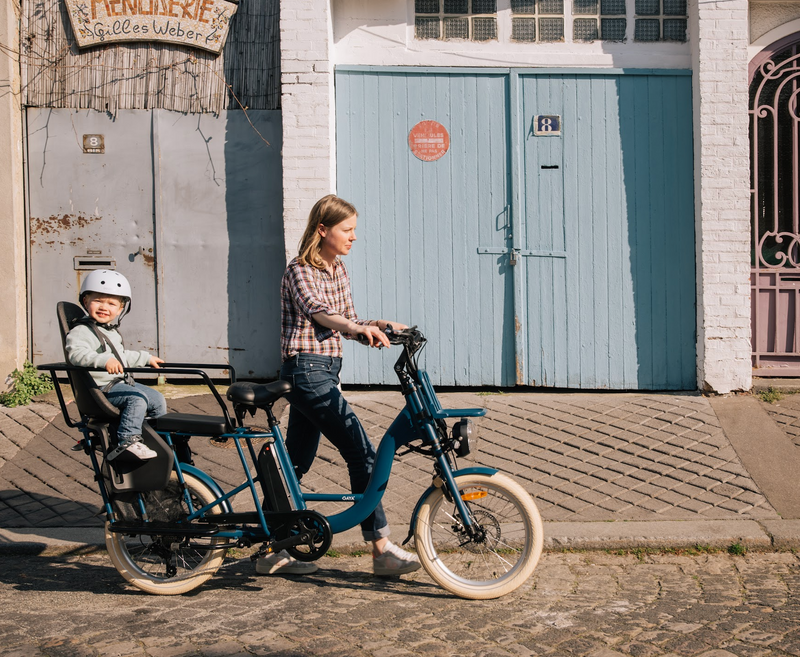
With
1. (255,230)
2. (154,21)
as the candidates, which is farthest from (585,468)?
(154,21)

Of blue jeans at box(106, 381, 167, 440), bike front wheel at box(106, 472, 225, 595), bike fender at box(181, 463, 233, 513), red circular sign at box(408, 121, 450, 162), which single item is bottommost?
bike front wheel at box(106, 472, 225, 595)

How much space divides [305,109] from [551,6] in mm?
2435

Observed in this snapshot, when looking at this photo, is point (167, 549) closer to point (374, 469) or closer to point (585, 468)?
point (374, 469)

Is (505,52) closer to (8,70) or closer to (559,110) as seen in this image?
(559,110)

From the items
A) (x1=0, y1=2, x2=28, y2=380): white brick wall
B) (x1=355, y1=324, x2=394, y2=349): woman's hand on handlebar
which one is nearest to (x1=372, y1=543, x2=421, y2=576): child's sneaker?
(x1=355, y1=324, x2=394, y2=349): woman's hand on handlebar

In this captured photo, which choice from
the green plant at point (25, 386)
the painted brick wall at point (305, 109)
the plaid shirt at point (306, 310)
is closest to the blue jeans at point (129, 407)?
the plaid shirt at point (306, 310)

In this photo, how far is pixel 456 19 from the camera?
25.8 ft

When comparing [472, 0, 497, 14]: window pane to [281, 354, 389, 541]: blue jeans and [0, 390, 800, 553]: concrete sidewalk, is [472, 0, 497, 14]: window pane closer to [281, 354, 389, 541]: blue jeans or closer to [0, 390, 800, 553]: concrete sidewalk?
[0, 390, 800, 553]: concrete sidewalk

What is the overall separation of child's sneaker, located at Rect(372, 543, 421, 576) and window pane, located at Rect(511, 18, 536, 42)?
5202mm

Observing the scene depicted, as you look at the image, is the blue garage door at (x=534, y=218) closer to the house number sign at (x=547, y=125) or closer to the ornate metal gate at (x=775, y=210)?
the house number sign at (x=547, y=125)

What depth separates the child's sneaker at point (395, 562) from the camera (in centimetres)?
438

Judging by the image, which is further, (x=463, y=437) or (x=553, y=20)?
(x=553, y=20)

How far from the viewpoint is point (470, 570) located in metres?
4.16

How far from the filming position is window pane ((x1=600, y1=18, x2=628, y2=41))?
7.81 m
